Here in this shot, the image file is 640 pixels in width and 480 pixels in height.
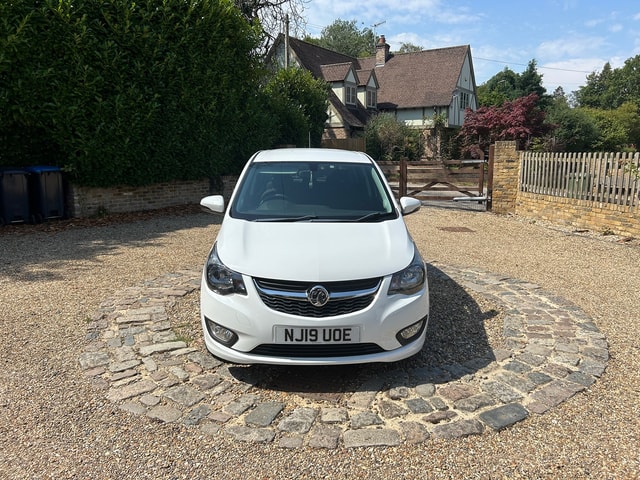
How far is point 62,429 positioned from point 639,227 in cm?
1003

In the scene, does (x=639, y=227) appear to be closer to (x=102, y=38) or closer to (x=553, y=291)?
(x=553, y=291)

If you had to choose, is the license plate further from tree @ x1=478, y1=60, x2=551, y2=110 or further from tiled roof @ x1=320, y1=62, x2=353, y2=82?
tree @ x1=478, y1=60, x2=551, y2=110

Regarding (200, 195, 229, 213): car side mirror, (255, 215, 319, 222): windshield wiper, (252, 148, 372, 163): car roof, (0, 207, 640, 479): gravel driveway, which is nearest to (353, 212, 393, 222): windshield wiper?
(255, 215, 319, 222): windshield wiper

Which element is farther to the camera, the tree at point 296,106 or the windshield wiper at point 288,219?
the tree at point 296,106

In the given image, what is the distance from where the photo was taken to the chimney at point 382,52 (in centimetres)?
3909

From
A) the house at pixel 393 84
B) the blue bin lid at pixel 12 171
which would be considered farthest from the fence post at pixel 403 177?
the house at pixel 393 84

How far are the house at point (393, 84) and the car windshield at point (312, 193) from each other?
88.0 feet

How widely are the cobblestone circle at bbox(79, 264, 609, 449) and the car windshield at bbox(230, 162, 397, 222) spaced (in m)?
1.40

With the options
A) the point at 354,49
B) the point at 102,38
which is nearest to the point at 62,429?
the point at 102,38

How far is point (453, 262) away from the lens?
746cm

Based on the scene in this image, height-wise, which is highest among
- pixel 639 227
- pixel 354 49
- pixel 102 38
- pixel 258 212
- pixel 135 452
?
pixel 354 49

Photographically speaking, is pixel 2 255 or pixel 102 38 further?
pixel 102 38

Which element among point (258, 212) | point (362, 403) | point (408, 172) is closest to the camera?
point (362, 403)

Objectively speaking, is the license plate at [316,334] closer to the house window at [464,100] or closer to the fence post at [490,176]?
the fence post at [490,176]
